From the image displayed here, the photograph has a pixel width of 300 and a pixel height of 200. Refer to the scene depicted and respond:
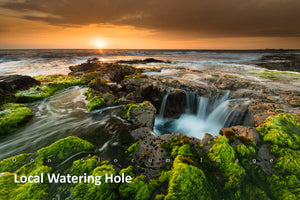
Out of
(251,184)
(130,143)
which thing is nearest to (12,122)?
(130,143)

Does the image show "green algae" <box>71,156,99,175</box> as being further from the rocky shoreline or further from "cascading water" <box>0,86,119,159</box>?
"cascading water" <box>0,86,119,159</box>

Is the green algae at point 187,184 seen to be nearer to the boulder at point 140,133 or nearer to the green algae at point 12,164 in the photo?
the boulder at point 140,133

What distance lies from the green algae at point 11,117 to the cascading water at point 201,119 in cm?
772

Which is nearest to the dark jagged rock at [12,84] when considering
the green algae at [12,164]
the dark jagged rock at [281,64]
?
the green algae at [12,164]

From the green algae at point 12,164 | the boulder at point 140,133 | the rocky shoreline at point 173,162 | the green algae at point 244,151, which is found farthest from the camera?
the boulder at point 140,133

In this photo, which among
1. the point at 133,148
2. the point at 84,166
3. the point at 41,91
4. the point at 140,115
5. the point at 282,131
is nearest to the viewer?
the point at 84,166

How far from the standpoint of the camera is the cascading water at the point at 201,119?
863 centimetres

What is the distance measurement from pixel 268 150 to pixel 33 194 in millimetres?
6938

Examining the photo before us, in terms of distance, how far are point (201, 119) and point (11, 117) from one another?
1204 centimetres

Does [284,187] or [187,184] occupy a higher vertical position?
[187,184]

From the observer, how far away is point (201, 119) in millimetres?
10141

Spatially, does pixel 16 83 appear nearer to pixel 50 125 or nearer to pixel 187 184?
pixel 50 125

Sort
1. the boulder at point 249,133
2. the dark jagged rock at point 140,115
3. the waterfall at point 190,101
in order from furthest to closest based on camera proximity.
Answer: the waterfall at point 190,101 → the dark jagged rock at point 140,115 → the boulder at point 249,133

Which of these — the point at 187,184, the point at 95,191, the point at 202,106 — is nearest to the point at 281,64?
the point at 202,106
